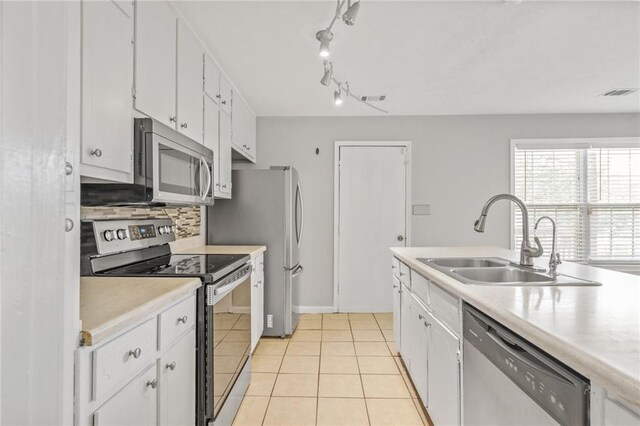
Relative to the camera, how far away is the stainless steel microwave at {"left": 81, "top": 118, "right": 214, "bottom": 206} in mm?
1605

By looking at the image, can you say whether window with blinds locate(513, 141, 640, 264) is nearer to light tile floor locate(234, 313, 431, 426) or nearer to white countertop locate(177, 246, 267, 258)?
light tile floor locate(234, 313, 431, 426)

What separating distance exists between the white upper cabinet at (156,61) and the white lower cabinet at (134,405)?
116 centimetres

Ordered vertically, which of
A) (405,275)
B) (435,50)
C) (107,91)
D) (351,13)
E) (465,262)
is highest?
(435,50)

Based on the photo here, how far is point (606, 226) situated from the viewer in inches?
166

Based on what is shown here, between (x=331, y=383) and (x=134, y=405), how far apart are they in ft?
5.41

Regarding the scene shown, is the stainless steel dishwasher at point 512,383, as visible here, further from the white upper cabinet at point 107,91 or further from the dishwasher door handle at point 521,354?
the white upper cabinet at point 107,91

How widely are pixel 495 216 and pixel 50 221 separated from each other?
4479 mm

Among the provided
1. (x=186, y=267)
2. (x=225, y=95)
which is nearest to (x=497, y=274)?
(x=186, y=267)

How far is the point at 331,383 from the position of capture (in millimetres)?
2482

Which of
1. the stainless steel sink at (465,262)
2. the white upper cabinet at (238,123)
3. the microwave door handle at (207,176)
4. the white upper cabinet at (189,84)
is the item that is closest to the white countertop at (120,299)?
the microwave door handle at (207,176)

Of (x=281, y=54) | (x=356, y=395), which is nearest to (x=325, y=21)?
(x=281, y=54)

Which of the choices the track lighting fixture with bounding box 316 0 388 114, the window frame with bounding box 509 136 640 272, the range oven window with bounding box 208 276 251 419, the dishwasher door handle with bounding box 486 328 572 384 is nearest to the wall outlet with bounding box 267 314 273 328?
the range oven window with bounding box 208 276 251 419

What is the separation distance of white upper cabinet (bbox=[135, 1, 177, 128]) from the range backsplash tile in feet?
1.87

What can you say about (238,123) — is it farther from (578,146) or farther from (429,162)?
(578,146)
